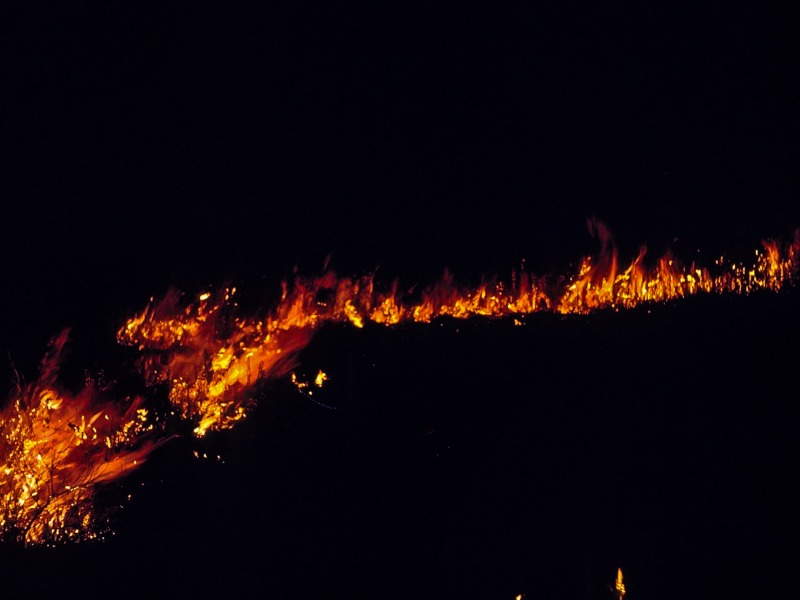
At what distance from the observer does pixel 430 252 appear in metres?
6.05

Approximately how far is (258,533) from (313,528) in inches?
9.5

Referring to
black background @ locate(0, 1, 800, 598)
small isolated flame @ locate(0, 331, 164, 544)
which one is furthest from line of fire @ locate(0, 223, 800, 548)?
black background @ locate(0, 1, 800, 598)

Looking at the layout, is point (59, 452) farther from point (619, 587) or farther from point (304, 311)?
point (619, 587)

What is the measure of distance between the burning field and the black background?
0.02 m

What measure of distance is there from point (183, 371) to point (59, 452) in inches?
24.1

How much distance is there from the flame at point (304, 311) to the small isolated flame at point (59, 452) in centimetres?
25

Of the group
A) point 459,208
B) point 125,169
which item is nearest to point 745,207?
point 459,208

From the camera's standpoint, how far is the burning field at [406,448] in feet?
10.2

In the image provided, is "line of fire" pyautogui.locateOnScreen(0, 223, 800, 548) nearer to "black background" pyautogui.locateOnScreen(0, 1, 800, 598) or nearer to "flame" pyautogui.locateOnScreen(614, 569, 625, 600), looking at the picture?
"flame" pyautogui.locateOnScreen(614, 569, 625, 600)

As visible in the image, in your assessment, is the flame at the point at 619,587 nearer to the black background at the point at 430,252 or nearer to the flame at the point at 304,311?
the black background at the point at 430,252

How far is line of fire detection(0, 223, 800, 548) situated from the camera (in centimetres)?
298

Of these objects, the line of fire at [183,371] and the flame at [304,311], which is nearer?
the line of fire at [183,371]

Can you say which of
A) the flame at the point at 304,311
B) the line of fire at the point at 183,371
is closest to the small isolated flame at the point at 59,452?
the line of fire at the point at 183,371

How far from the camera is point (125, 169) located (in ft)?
19.2
